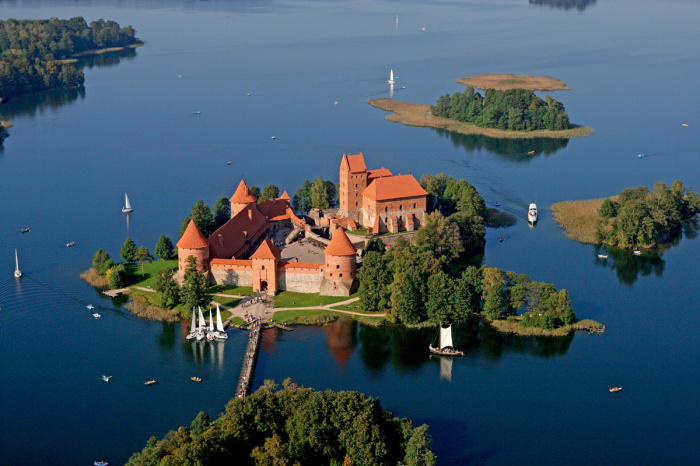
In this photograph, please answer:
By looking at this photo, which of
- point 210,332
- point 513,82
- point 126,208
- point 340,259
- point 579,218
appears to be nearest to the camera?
point 210,332

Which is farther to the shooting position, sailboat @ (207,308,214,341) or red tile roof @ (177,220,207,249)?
red tile roof @ (177,220,207,249)

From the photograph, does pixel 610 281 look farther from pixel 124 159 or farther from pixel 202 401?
pixel 124 159

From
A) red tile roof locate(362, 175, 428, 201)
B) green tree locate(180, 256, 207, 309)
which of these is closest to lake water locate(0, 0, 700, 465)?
green tree locate(180, 256, 207, 309)

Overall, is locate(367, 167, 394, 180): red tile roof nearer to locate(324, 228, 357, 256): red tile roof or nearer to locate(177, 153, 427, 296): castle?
locate(177, 153, 427, 296): castle

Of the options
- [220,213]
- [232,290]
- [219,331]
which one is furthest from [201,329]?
Answer: [220,213]

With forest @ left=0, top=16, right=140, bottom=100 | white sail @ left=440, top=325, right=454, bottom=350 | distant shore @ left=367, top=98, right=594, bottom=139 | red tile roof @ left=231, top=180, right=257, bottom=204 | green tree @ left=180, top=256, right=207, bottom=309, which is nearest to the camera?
white sail @ left=440, top=325, right=454, bottom=350

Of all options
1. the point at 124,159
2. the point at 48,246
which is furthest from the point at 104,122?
the point at 48,246

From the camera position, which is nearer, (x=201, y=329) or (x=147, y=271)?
(x=201, y=329)

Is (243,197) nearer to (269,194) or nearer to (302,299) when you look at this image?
(269,194)
